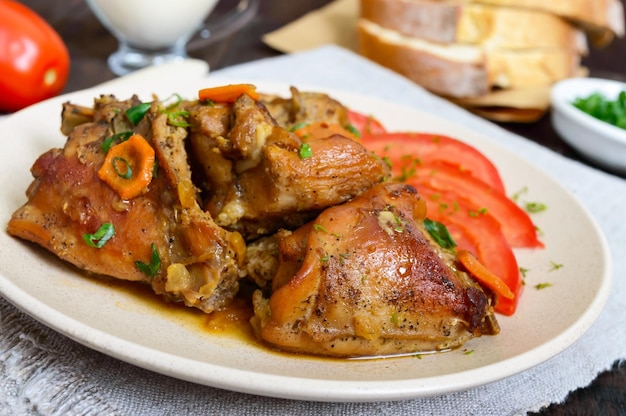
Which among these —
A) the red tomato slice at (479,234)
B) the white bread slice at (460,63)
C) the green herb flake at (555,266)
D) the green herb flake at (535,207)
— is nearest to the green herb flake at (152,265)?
the red tomato slice at (479,234)

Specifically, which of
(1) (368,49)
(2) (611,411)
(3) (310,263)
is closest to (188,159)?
(3) (310,263)

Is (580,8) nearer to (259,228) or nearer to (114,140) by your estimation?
(259,228)

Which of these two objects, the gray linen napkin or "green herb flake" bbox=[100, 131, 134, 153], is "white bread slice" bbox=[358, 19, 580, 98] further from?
"green herb flake" bbox=[100, 131, 134, 153]

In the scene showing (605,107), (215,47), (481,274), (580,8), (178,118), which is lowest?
(215,47)

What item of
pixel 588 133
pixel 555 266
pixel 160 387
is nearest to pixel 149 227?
pixel 160 387

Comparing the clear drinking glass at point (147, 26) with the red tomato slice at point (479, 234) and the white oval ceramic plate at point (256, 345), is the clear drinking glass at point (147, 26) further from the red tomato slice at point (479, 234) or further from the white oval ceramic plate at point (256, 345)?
the red tomato slice at point (479, 234)
